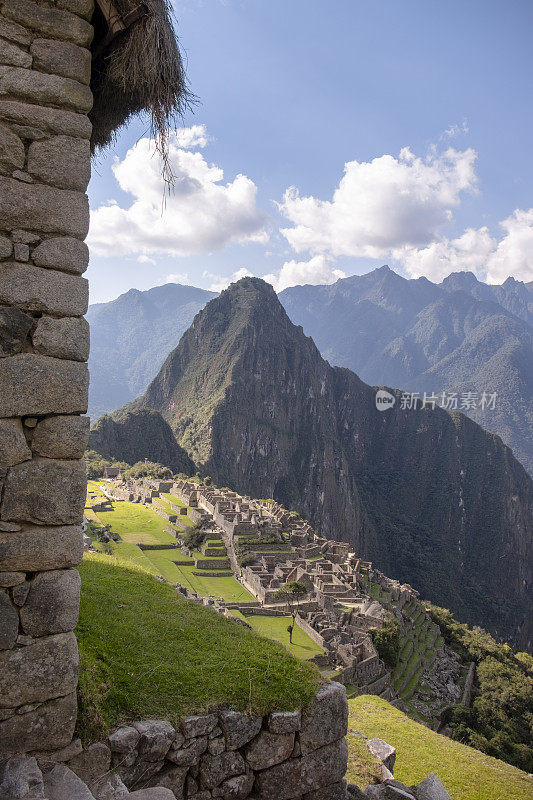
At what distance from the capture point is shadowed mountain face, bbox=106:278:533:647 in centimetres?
9281

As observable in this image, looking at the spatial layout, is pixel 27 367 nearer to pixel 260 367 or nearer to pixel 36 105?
pixel 36 105

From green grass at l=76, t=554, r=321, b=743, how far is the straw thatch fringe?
3.32 meters

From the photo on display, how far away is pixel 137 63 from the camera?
314 centimetres

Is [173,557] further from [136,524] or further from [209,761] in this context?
[209,761]

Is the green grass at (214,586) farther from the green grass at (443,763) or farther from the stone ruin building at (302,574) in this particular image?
the green grass at (443,763)

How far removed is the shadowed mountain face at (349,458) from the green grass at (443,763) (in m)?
71.6

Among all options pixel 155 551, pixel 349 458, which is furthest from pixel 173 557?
pixel 349 458

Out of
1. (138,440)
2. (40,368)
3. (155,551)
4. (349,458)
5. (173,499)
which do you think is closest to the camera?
(40,368)

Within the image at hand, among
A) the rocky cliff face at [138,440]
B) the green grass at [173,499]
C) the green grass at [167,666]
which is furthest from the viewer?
the rocky cliff face at [138,440]

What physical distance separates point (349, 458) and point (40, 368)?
130142 mm

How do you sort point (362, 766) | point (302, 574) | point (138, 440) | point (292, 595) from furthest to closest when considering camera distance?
point (138, 440)
point (302, 574)
point (292, 595)
point (362, 766)

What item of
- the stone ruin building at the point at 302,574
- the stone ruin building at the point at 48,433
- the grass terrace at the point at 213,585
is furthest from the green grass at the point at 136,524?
the stone ruin building at the point at 48,433

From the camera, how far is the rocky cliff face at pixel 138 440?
67.2 m

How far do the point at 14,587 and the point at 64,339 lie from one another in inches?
47.5
